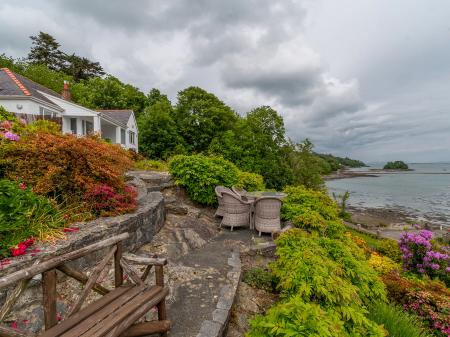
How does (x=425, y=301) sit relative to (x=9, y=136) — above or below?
below

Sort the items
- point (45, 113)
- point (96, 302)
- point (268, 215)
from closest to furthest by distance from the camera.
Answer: point (96, 302)
point (268, 215)
point (45, 113)

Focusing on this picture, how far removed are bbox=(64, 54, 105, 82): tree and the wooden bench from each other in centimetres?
5055

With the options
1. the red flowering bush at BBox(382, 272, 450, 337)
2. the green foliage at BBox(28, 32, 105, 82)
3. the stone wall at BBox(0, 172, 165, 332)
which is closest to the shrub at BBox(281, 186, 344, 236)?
the red flowering bush at BBox(382, 272, 450, 337)

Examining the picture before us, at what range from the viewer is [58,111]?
1664 centimetres

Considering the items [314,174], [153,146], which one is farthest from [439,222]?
[153,146]

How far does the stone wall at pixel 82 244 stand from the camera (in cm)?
273

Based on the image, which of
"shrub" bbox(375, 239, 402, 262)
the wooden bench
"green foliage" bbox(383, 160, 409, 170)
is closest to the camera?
the wooden bench

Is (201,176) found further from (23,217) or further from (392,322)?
(392,322)

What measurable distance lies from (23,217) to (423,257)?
943 cm

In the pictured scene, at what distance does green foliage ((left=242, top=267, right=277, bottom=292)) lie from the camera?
4078mm

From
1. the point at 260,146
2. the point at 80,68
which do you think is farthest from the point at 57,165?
the point at 80,68

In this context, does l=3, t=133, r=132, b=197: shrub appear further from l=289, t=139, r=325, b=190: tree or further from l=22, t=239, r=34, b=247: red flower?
l=289, t=139, r=325, b=190: tree

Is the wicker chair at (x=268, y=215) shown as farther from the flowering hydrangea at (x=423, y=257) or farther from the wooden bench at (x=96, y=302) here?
the flowering hydrangea at (x=423, y=257)

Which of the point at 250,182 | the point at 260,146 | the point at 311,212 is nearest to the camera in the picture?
the point at 311,212
